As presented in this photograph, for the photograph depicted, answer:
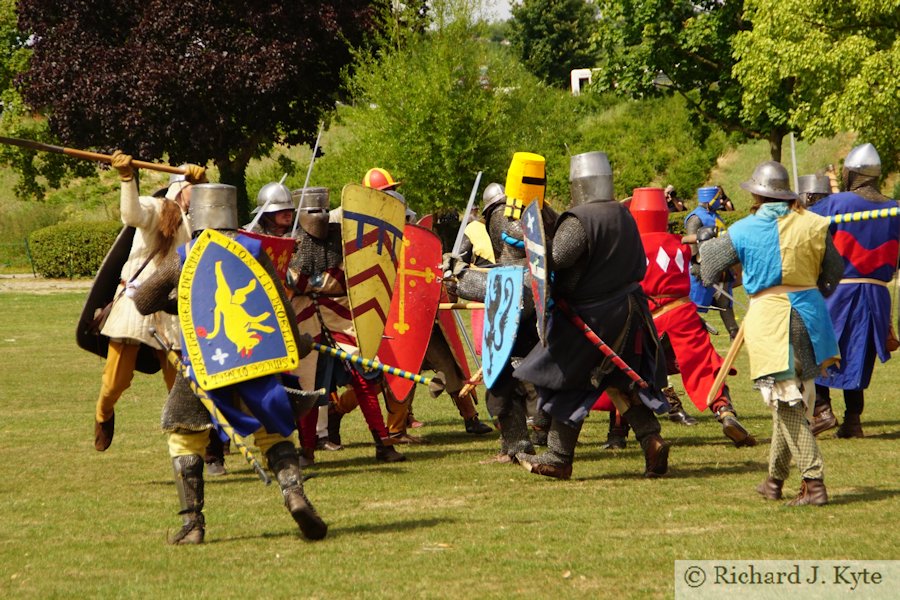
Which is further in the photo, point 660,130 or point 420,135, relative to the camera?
point 660,130

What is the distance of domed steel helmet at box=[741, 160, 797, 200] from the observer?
610cm

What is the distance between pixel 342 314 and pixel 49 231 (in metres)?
21.0

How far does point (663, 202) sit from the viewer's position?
341 inches

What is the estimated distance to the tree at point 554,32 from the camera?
164 ft

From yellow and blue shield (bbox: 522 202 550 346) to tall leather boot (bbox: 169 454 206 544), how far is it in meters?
1.84

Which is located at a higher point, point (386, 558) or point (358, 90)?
point (358, 90)

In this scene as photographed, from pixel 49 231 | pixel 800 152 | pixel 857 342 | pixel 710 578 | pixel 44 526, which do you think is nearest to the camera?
pixel 710 578

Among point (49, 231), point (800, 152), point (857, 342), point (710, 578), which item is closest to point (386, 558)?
point (710, 578)

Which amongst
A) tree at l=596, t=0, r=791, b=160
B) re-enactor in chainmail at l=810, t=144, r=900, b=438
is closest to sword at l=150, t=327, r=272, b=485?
re-enactor in chainmail at l=810, t=144, r=900, b=438

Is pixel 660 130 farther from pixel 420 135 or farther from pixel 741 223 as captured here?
pixel 741 223

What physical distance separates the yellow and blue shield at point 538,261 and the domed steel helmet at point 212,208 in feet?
5.18

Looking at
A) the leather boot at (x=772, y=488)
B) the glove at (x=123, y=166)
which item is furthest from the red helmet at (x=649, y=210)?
the glove at (x=123, y=166)

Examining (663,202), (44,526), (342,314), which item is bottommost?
(44,526)

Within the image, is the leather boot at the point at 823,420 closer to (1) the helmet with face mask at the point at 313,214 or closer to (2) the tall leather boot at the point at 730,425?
(2) the tall leather boot at the point at 730,425
